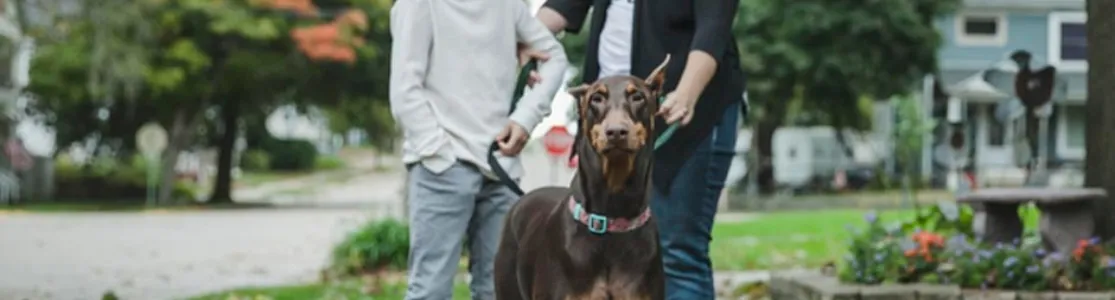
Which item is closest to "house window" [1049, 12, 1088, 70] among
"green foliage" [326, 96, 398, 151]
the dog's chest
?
"green foliage" [326, 96, 398, 151]

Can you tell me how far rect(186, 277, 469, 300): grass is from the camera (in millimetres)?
11000

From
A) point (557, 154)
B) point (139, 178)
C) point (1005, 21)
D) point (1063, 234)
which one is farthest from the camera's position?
point (1005, 21)

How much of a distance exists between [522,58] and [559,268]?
1310mm

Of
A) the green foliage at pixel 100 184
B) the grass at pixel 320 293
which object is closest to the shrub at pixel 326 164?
the green foliage at pixel 100 184

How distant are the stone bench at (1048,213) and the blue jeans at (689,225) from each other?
13.3 feet

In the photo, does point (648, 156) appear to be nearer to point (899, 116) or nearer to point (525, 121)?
point (525, 121)

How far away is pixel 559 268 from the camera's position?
13.5 ft

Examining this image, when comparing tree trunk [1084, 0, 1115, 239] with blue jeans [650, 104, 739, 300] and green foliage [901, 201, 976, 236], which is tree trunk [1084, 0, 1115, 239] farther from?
blue jeans [650, 104, 739, 300]

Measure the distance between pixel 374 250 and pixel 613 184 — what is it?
10703 millimetres

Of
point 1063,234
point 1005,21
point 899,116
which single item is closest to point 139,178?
point 899,116

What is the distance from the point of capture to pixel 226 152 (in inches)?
1724

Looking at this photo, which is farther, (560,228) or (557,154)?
(557,154)

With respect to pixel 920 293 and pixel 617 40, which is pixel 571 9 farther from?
pixel 920 293

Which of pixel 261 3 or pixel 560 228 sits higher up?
pixel 261 3
